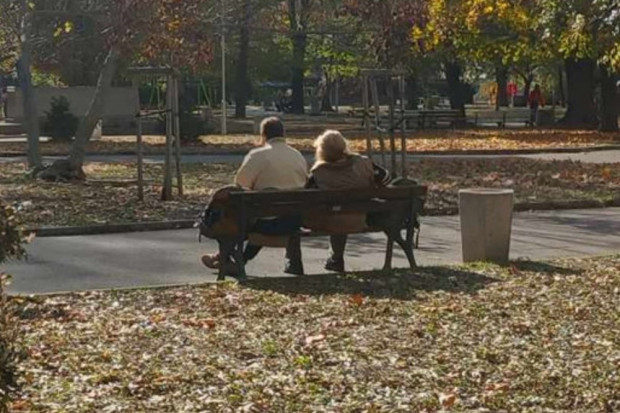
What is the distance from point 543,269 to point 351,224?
1800 millimetres

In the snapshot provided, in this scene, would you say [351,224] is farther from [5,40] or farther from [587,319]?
[5,40]

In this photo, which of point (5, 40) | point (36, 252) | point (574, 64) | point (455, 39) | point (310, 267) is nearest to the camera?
point (310, 267)

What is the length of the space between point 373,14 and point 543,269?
565 inches

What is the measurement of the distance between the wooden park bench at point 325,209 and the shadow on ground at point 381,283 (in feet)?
1.38

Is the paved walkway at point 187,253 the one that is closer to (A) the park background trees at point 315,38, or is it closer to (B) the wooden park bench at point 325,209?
(B) the wooden park bench at point 325,209

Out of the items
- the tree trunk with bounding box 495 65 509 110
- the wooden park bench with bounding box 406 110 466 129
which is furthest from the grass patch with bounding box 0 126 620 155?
the tree trunk with bounding box 495 65 509 110

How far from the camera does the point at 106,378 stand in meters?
7.28

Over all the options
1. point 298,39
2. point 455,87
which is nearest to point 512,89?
point 455,87

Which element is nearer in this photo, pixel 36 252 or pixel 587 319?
pixel 587 319

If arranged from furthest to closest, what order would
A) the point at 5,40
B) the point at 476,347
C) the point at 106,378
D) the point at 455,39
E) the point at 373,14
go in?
the point at 455,39 → the point at 5,40 → the point at 373,14 → the point at 476,347 → the point at 106,378

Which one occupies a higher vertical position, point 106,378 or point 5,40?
point 5,40

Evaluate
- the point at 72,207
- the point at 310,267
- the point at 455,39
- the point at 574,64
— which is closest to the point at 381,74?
the point at 72,207

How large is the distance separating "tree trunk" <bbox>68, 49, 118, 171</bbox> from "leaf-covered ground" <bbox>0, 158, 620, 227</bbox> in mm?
490

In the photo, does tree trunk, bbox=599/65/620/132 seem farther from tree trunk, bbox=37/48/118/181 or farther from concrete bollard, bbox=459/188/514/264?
concrete bollard, bbox=459/188/514/264
